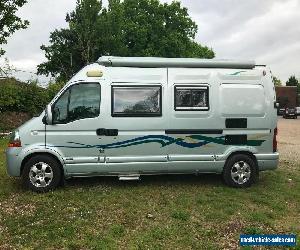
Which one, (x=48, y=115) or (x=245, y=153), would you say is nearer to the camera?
(x=48, y=115)

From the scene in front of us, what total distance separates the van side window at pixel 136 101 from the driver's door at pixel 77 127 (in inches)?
14.8

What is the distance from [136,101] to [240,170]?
9.10 ft

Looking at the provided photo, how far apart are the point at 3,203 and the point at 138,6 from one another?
151ft

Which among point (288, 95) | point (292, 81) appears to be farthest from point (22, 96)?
point (292, 81)

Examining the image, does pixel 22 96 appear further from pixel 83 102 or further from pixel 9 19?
pixel 83 102

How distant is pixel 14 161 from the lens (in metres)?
8.75

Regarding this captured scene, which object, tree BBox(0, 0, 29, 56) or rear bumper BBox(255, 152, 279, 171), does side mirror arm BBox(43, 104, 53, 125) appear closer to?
rear bumper BBox(255, 152, 279, 171)

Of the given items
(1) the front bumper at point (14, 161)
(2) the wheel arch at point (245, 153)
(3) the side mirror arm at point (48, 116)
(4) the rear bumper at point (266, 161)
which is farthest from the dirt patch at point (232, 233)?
(1) the front bumper at point (14, 161)

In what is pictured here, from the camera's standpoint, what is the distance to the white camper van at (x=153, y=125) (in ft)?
29.0

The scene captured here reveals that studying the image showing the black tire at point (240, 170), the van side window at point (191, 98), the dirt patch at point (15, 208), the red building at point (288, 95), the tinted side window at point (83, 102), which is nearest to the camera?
the dirt patch at point (15, 208)

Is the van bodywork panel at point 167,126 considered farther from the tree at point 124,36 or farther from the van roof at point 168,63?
the tree at point 124,36

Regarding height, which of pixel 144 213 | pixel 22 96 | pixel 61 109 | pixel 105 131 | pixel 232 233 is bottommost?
pixel 232 233

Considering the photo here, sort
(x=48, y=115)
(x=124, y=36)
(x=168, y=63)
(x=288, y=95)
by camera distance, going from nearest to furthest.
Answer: (x=48, y=115)
(x=168, y=63)
(x=124, y=36)
(x=288, y=95)

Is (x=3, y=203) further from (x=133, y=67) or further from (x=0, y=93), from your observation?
(x=0, y=93)
